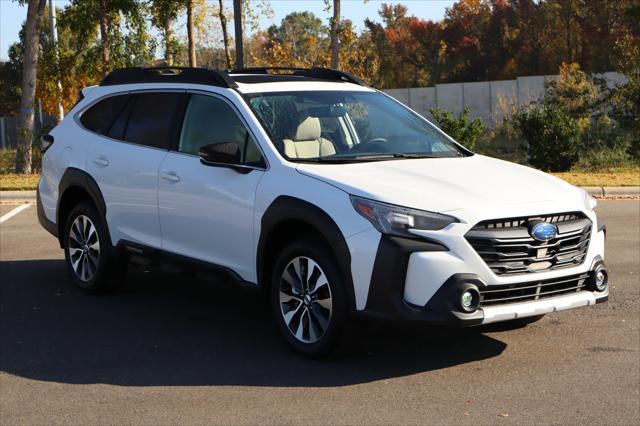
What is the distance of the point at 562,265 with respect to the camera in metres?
6.39

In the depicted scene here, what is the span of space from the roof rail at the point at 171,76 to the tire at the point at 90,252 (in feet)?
3.64

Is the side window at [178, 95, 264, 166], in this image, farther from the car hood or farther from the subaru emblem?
the subaru emblem

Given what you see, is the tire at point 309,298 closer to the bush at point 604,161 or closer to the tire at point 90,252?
the tire at point 90,252

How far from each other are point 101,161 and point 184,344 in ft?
6.74

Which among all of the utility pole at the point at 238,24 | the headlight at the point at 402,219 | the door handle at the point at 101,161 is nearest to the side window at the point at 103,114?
the door handle at the point at 101,161

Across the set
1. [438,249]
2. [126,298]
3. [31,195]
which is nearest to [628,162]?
[31,195]

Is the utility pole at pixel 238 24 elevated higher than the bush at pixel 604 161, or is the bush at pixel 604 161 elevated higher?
the utility pole at pixel 238 24

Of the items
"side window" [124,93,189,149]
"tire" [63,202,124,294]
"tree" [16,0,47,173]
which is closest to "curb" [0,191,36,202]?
"tree" [16,0,47,173]

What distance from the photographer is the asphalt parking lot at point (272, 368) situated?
559cm

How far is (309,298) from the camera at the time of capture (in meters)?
6.55

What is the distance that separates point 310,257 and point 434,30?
179ft

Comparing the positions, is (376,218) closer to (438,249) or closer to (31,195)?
(438,249)

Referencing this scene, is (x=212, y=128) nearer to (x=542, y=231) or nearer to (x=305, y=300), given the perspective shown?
(x=305, y=300)

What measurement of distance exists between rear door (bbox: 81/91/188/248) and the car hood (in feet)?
5.20
